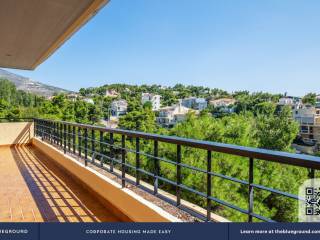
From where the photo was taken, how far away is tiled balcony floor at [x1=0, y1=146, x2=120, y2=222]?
258cm

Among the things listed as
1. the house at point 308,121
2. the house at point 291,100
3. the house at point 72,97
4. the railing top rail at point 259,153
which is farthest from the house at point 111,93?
the railing top rail at point 259,153

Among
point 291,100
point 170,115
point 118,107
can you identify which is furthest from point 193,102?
point 118,107

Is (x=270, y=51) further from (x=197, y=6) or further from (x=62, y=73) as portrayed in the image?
(x=62, y=73)

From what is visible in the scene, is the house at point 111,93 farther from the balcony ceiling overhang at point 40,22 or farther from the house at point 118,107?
the balcony ceiling overhang at point 40,22

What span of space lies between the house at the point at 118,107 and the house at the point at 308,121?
2272 cm

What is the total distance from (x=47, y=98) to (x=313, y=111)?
39006 millimetres

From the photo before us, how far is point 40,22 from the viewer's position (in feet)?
12.4

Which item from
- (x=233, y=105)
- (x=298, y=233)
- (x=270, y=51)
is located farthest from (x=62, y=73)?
(x=298, y=233)

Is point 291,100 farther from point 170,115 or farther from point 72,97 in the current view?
point 72,97

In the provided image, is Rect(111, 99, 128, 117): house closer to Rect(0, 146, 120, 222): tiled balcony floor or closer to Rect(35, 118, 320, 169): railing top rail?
Rect(0, 146, 120, 222): tiled balcony floor

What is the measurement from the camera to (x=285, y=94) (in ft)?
165

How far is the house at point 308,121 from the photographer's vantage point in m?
36.7

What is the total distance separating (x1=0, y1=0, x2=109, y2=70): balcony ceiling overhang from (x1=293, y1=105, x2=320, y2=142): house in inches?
1415

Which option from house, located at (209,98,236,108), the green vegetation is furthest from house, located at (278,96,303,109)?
house, located at (209,98,236,108)
